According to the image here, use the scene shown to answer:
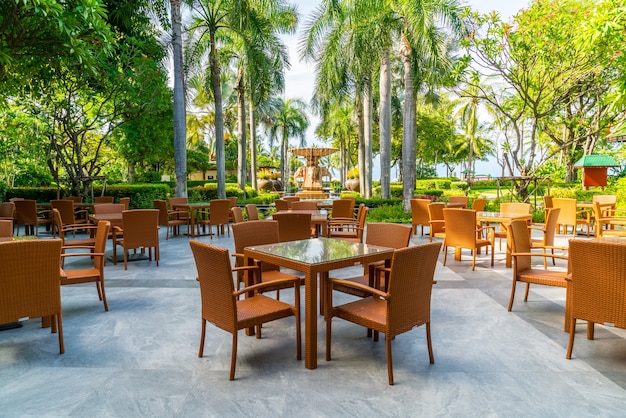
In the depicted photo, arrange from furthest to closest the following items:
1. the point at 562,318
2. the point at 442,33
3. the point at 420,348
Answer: the point at 442,33
the point at 562,318
the point at 420,348

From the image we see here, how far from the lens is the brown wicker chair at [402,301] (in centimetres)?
278

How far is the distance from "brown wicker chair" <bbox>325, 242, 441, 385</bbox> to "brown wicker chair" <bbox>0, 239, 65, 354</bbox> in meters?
2.25

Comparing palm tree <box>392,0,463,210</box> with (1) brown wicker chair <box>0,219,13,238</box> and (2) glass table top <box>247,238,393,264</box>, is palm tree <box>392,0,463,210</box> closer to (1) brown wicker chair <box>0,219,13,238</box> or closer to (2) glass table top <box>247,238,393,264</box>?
(2) glass table top <box>247,238,393,264</box>

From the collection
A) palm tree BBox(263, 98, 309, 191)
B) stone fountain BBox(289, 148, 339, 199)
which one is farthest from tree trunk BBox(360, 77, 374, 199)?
palm tree BBox(263, 98, 309, 191)

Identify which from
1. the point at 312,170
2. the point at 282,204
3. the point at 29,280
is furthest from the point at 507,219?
the point at 312,170

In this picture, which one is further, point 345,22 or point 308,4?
point 308,4

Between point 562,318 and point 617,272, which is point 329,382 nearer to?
point 617,272

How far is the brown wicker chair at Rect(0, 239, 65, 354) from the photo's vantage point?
10.1ft

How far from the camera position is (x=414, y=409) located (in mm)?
2490

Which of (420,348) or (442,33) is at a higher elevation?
(442,33)

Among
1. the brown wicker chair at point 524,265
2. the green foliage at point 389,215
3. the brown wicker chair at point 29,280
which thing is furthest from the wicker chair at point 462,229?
the green foliage at point 389,215

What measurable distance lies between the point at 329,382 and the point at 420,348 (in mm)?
987

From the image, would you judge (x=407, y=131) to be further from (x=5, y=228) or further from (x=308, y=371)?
(x=308, y=371)

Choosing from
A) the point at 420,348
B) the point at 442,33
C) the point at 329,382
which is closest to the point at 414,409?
the point at 329,382
